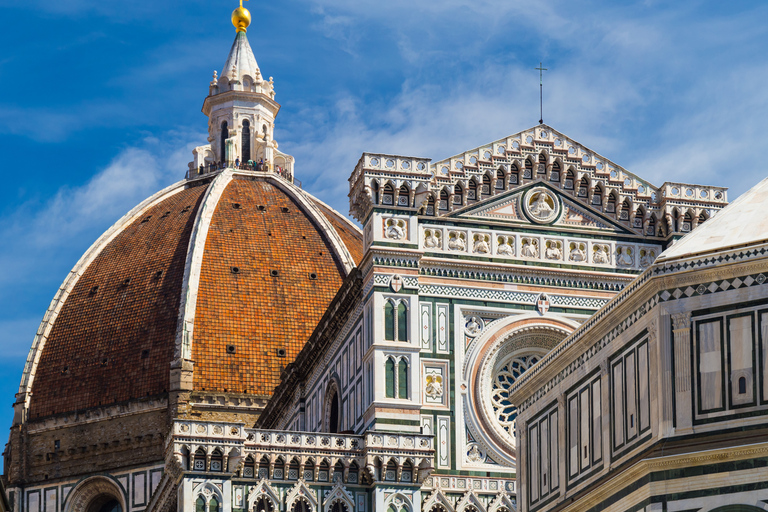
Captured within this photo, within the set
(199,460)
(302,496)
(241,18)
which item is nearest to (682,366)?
(302,496)

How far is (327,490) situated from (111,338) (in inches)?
1737

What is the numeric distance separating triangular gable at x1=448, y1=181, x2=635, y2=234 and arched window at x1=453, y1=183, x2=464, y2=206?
277 millimetres

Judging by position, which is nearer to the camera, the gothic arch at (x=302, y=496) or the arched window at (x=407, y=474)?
the gothic arch at (x=302, y=496)

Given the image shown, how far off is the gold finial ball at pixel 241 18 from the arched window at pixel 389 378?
62230mm

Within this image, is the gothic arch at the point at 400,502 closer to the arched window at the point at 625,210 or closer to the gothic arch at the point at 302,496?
the gothic arch at the point at 302,496

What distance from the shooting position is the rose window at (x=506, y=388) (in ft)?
122

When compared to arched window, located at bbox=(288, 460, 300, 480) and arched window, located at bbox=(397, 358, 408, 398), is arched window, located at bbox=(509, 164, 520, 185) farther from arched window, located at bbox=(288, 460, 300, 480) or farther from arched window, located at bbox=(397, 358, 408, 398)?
arched window, located at bbox=(288, 460, 300, 480)

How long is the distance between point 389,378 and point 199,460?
477 centimetres

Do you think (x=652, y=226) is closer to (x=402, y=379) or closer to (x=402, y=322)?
(x=402, y=322)

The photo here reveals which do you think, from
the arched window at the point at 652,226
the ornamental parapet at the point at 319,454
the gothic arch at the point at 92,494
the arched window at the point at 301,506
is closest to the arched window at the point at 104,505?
the gothic arch at the point at 92,494

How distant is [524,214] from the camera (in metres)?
38.6

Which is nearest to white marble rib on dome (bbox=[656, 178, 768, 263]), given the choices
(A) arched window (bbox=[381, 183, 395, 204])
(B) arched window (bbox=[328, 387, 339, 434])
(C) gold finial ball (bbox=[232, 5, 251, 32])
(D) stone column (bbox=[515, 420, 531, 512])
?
(D) stone column (bbox=[515, 420, 531, 512])

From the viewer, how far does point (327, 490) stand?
35281 millimetres

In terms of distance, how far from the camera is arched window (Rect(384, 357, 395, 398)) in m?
35.9
